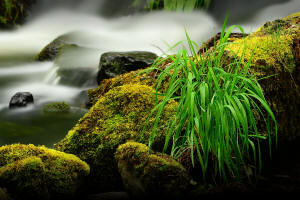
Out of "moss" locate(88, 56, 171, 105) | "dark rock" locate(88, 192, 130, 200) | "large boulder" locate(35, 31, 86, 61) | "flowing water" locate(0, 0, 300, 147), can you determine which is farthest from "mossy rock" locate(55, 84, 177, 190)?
"large boulder" locate(35, 31, 86, 61)

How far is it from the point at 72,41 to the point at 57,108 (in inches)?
186

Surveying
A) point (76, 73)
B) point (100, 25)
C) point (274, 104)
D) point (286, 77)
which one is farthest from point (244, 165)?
point (100, 25)

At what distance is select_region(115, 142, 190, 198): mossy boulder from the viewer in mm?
2037

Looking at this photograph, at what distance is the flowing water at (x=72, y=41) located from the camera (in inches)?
194

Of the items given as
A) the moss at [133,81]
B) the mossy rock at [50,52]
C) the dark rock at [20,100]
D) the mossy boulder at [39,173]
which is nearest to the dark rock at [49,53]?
the mossy rock at [50,52]

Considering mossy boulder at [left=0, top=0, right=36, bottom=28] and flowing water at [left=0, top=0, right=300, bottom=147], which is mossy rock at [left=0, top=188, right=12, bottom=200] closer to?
flowing water at [left=0, top=0, right=300, bottom=147]

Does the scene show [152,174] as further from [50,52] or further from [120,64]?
[50,52]

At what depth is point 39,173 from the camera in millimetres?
2086

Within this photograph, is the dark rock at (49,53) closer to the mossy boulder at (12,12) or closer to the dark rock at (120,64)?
the dark rock at (120,64)

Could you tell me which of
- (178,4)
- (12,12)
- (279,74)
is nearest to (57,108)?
(279,74)

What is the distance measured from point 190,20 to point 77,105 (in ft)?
21.2

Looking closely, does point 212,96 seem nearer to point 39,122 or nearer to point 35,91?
point 39,122

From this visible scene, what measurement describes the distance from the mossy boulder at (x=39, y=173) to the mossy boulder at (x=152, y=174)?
1.35 ft

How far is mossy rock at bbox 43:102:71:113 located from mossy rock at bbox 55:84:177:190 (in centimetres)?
266
